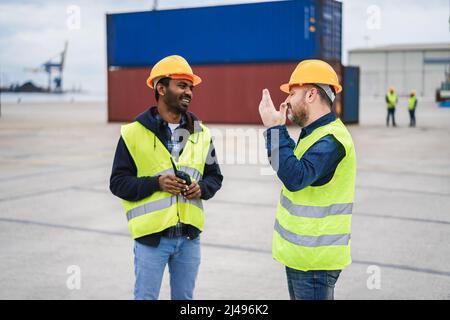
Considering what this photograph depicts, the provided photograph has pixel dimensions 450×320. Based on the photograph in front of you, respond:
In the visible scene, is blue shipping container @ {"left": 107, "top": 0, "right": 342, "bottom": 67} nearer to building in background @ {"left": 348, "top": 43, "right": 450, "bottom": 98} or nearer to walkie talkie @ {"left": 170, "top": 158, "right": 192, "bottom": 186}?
walkie talkie @ {"left": 170, "top": 158, "right": 192, "bottom": 186}

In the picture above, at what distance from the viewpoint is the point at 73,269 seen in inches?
238

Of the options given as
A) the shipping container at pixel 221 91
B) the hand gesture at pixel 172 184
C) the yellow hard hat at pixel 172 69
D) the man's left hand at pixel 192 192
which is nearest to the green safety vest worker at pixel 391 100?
the shipping container at pixel 221 91

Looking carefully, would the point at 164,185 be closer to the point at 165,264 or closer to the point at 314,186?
the point at 165,264

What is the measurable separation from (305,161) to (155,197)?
1.06 m

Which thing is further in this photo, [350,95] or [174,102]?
[350,95]

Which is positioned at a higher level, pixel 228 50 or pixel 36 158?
pixel 228 50

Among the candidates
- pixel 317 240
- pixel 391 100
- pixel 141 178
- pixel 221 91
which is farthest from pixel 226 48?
pixel 317 240

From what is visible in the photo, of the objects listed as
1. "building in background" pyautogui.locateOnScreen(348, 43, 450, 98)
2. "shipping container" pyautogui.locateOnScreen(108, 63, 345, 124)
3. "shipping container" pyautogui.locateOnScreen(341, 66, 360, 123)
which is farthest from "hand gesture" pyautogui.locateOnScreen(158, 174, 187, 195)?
"building in background" pyautogui.locateOnScreen(348, 43, 450, 98)

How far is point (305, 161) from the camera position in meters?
3.14

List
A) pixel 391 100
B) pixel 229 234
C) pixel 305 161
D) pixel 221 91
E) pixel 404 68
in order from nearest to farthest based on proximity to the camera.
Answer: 1. pixel 305 161
2. pixel 229 234
3. pixel 391 100
4. pixel 221 91
5. pixel 404 68

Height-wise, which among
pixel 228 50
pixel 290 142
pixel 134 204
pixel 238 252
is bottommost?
pixel 238 252

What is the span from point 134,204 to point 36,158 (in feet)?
41.7

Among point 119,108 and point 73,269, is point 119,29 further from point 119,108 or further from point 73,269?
point 73,269
